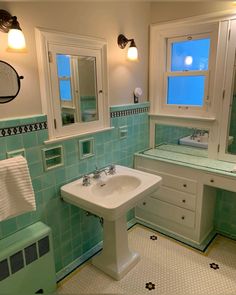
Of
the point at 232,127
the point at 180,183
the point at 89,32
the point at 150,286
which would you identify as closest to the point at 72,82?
the point at 89,32

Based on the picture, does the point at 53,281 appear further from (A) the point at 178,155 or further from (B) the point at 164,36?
(B) the point at 164,36

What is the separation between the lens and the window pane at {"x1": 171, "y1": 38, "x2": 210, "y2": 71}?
6.91 feet

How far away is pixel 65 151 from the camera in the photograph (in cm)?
177

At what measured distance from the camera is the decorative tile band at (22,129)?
1399 millimetres

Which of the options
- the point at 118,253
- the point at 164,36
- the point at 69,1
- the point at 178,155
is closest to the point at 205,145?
the point at 178,155

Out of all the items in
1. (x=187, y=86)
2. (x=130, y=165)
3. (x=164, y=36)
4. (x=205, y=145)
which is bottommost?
(x=130, y=165)

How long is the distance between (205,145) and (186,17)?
3.93 ft

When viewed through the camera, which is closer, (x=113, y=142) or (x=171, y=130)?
(x=113, y=142)

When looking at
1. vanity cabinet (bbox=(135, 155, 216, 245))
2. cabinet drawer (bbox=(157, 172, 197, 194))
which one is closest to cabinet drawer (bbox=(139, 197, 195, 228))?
vanity cabinet (bbox=(135, 155, 216, 245))

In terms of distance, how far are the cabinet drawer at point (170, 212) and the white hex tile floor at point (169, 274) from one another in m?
0.23

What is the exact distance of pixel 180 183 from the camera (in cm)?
220

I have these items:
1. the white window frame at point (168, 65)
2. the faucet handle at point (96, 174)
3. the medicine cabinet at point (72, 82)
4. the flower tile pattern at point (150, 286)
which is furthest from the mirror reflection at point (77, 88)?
the flower tile pattern at point (150, 286)

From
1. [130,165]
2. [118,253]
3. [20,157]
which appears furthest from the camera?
[130,165]

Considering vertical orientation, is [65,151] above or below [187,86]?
below
